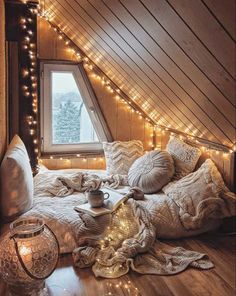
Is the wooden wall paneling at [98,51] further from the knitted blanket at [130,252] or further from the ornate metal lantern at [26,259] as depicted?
the ornate metal lantern at [26,259]

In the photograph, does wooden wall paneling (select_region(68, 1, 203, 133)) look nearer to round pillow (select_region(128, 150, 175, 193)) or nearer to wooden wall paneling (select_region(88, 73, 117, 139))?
round pillow (select_region(128, 150, 175, 193))

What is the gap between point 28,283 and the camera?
1.55 meters

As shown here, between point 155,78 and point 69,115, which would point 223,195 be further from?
point 69,115

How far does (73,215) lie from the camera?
2.28m

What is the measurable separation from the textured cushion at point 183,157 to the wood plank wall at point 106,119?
0.71m

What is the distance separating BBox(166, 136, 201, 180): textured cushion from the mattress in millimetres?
278

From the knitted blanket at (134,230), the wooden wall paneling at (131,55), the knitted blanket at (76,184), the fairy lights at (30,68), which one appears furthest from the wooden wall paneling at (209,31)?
the fairy lights at (30,68)

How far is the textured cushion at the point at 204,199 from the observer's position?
226cm

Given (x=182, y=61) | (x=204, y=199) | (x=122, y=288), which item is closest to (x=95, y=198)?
(x=122, y=288)

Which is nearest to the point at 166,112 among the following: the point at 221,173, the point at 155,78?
the point at 155,78

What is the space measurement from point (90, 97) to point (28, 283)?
222 cm

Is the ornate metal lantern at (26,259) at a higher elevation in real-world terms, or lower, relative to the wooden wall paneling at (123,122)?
lower

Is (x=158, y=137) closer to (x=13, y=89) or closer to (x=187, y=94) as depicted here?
(x=187, y=94)

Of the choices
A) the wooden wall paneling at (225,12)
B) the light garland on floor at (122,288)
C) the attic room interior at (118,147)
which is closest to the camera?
the wooden wall paneling at (225,12)
